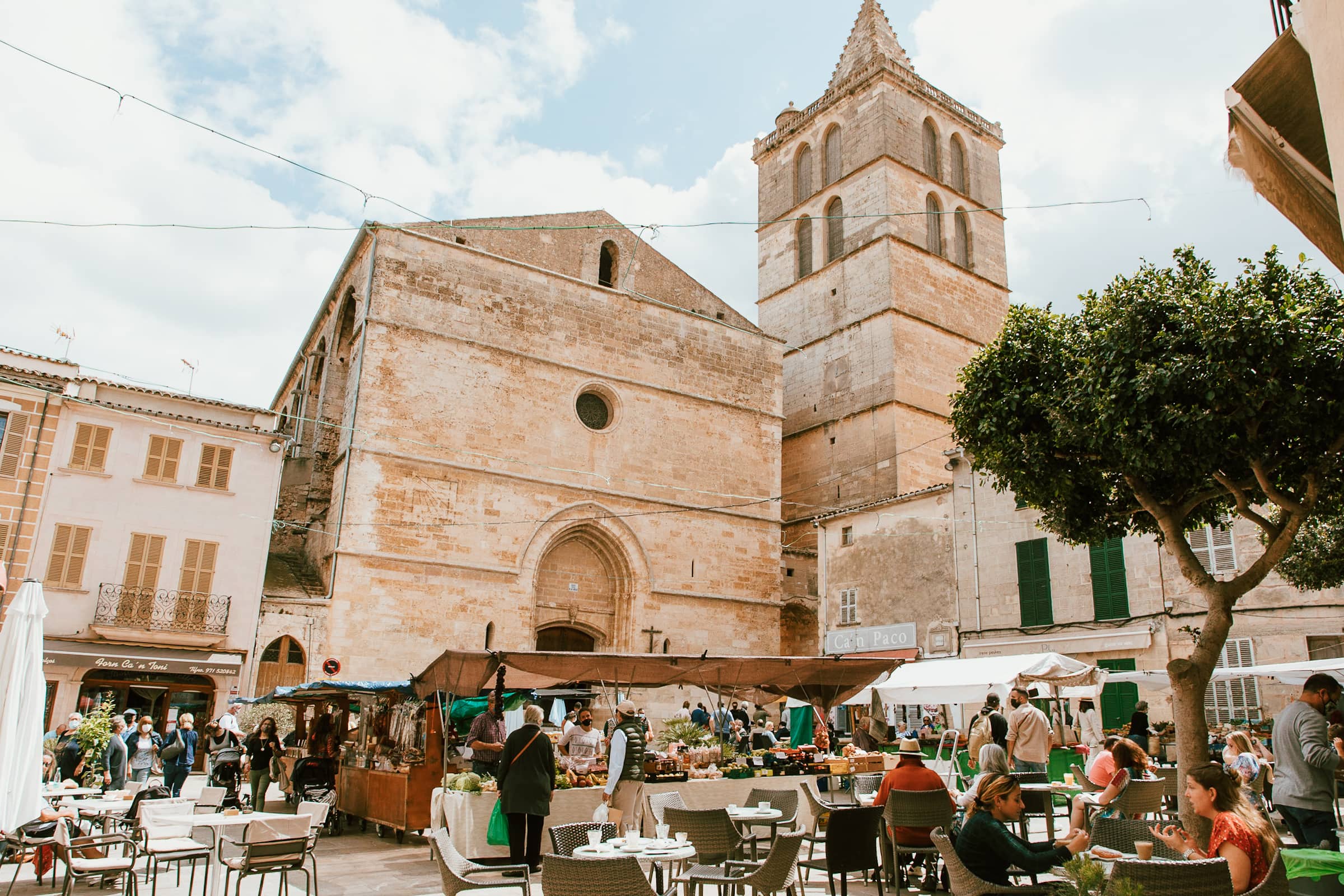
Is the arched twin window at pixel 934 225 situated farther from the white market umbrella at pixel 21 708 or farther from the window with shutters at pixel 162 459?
the white market umbrella at pixel 21 708

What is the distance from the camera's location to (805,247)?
86.6ft

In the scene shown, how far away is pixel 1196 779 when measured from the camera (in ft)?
12.0

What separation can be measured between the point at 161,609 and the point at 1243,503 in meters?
14.5

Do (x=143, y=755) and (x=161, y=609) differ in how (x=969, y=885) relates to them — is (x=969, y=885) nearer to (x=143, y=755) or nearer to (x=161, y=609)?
(x=143, y=755)

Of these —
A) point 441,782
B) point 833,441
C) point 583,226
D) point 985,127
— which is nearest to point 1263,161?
point 441,782

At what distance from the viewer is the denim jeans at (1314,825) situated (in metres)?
5.27

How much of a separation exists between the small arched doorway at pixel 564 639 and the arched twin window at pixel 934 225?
13716mm

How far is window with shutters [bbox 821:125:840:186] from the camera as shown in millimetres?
25828

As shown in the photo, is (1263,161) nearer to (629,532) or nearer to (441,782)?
(441,782)

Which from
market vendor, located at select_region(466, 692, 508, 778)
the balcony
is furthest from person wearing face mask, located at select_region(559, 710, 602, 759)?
the balcony

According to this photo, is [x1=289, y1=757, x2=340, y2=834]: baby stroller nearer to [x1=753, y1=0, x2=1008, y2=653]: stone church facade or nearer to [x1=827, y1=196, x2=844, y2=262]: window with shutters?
[x1=753, y1=0, x2=1008, y2=653]: stone church facade

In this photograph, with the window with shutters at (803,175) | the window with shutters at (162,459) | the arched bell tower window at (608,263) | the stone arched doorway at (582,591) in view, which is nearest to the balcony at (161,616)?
the window with shutters at (162,459)

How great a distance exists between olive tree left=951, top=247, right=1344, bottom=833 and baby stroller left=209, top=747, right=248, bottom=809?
8585mm

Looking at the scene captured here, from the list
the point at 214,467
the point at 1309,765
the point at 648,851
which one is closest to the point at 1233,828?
the point at 1309,765
